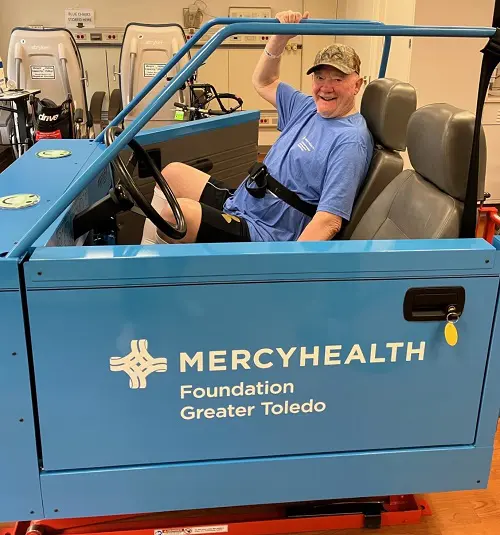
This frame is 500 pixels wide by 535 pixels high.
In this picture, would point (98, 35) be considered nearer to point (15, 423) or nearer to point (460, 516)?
point (15, 423)

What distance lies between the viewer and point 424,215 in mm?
1594

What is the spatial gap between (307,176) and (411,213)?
428mm

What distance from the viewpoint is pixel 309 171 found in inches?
77.1

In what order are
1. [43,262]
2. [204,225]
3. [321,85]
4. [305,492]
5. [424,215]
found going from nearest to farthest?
[43,262], [305,492], [424,215], [204,225], [321,85]

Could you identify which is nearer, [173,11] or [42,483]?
[42,483]

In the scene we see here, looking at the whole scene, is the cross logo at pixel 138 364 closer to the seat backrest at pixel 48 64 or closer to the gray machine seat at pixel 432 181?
the gray machine seat at pixel 432 181

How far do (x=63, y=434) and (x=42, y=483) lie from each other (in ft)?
0.44

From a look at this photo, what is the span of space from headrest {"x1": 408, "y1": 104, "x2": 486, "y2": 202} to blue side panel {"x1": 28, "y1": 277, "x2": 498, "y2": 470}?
33 centimetres

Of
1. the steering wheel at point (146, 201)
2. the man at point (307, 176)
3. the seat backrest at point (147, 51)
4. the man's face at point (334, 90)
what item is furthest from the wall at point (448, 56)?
the steering wheel at point (146, 201)

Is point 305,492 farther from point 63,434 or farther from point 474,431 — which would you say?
point 63,434

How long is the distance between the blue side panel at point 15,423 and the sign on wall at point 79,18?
5424 mm

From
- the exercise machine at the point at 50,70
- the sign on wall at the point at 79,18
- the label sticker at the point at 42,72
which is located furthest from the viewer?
the sign on wall at the point at 79,18

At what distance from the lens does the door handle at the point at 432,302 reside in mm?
1286

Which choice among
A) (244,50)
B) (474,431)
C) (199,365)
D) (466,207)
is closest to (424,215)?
(466,207)
